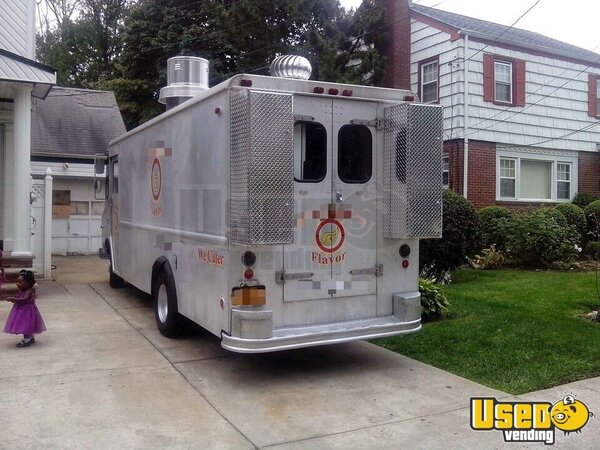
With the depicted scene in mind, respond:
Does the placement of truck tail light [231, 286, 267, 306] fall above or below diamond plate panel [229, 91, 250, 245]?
below

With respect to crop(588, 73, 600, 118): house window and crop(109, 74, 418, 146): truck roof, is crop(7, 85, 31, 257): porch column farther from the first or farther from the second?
crop(588, 73, 600, 118): house window

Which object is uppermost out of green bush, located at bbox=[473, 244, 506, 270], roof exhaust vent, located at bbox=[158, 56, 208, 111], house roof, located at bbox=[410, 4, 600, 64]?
house roof, located at bbox=[410, 4, 600, 64]

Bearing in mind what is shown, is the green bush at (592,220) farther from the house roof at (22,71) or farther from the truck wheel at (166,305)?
the house roof at (22,71)

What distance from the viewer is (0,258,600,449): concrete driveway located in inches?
179

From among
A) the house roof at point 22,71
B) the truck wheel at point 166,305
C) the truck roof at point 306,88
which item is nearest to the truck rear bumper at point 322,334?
the truck wheel at point 166,305

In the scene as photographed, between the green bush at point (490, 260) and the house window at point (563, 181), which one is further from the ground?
the house window at point (563, 181)

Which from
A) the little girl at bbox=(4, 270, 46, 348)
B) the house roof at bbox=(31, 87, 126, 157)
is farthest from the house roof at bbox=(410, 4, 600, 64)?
the little girl at bbox=(4, 270, 46, 348)

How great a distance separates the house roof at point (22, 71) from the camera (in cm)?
1018

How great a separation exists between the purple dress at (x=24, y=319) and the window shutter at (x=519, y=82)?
13665 mm

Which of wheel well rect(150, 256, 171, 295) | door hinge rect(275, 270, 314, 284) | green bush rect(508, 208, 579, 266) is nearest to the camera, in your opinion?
door hinge rect(275, 270, 314, 284)

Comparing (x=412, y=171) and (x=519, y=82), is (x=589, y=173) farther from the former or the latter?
(x=412, y=171)

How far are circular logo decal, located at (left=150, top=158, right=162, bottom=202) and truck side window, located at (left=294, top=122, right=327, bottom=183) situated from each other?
2.56 meters

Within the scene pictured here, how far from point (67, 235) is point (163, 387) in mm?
12995

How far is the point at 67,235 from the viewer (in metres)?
17.4
